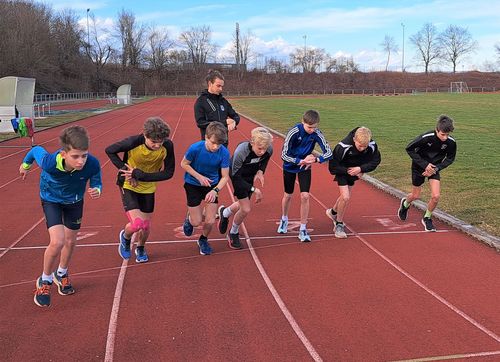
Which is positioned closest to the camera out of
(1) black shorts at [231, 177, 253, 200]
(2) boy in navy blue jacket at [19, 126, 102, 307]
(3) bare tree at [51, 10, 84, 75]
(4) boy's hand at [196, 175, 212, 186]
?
(2) boy in navy blue jacket at [19, 126, 102, 307]

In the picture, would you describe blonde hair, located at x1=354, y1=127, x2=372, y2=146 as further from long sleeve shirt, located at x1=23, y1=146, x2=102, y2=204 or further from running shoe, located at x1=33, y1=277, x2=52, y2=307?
running shoe, located at x1=33, y1=277, x2=52, y2=307

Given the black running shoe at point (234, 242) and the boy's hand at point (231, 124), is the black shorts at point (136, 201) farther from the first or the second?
the boy's hand at point (231, 124)

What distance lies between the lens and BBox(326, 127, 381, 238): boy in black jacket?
636cm

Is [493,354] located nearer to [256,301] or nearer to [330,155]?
[256,301]

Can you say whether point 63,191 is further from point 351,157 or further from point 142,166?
point 351,157

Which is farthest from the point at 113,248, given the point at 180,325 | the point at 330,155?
the point at 330,155

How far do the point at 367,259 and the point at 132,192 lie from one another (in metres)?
2.83

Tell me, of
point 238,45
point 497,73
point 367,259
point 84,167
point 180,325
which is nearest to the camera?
point 180,325

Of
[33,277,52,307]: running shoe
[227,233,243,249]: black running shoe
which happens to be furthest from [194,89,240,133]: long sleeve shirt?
[33,277,52,307]: running shoe

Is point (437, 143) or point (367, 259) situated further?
point (437, 143)

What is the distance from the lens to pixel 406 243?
6.30 metres

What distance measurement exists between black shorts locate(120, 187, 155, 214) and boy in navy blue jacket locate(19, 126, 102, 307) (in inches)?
25.8

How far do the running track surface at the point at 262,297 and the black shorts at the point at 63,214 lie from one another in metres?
0.71

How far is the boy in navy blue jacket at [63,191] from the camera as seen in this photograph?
4234mm
